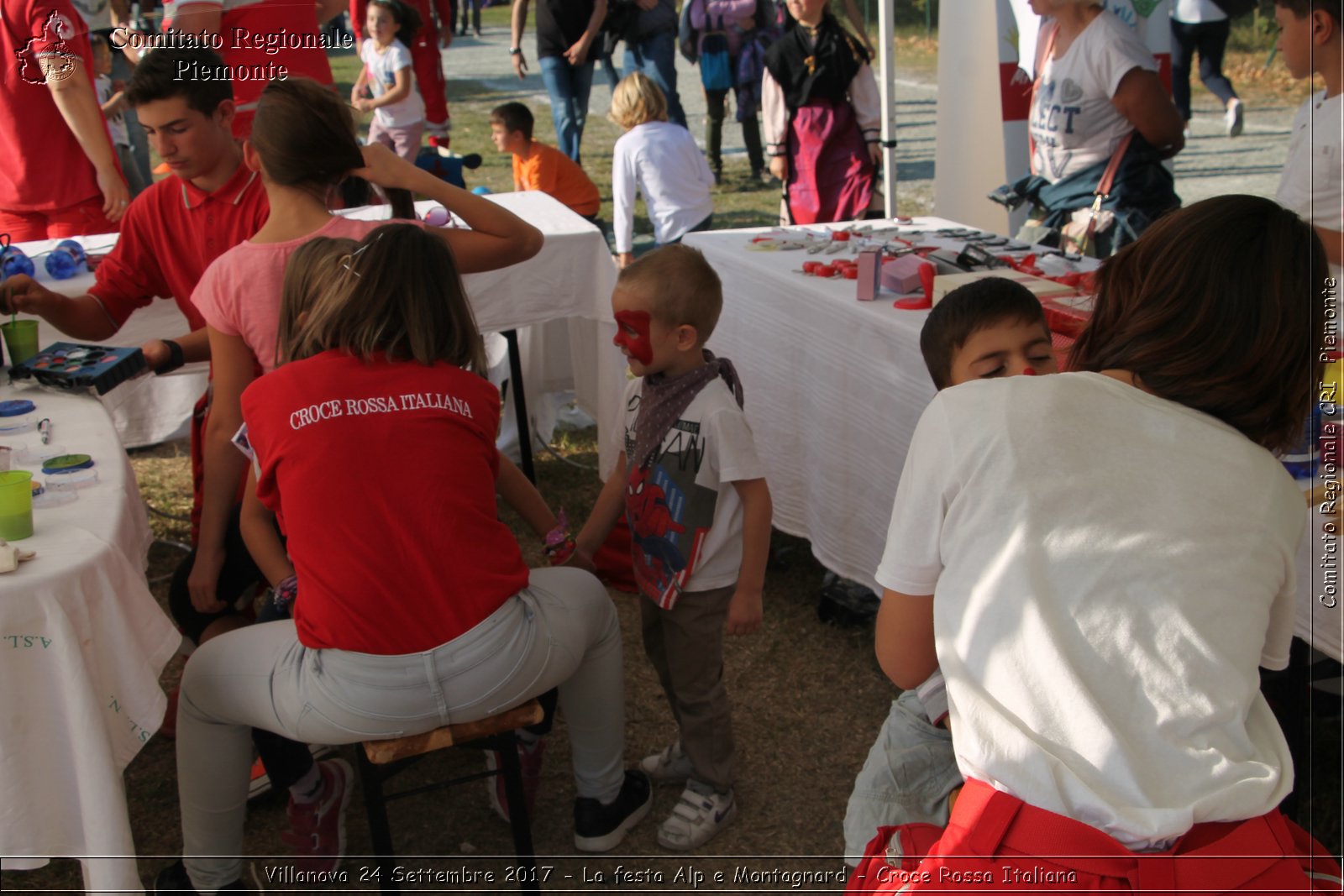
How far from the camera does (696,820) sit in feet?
7.70

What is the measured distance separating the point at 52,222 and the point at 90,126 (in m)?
0.40

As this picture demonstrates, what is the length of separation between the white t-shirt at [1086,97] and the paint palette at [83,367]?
286 centimetres

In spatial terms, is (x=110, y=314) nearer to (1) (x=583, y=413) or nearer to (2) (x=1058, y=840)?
(1) (x=583, y=413)

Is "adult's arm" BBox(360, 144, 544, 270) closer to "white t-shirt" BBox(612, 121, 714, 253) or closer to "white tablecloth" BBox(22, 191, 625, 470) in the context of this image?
"white tablecloth" BBox(22, 191, 625, 470)

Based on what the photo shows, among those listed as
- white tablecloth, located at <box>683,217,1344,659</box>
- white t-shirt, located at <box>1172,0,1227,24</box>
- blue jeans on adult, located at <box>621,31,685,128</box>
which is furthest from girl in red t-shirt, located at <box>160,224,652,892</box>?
white t-shirt, located at <box>1172,0,1227,24</box>

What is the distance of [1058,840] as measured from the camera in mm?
1142

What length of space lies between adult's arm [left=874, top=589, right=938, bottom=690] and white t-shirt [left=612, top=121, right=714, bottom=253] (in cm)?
401

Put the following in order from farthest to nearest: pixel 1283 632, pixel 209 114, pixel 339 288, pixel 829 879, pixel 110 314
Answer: pixel 110 314 < pixel 209 114 < pixel 829 879 < pixel 339 288 < pixel 1283 632

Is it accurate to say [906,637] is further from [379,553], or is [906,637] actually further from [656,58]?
[656,58]

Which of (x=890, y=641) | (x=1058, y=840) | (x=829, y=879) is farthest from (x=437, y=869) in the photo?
(x=1058, y=840)

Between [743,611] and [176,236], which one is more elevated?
[176,236]

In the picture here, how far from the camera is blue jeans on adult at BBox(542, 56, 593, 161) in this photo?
751 cm

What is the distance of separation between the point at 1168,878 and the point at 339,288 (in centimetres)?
146

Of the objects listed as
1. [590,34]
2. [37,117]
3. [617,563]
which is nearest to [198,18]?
[37,117]
